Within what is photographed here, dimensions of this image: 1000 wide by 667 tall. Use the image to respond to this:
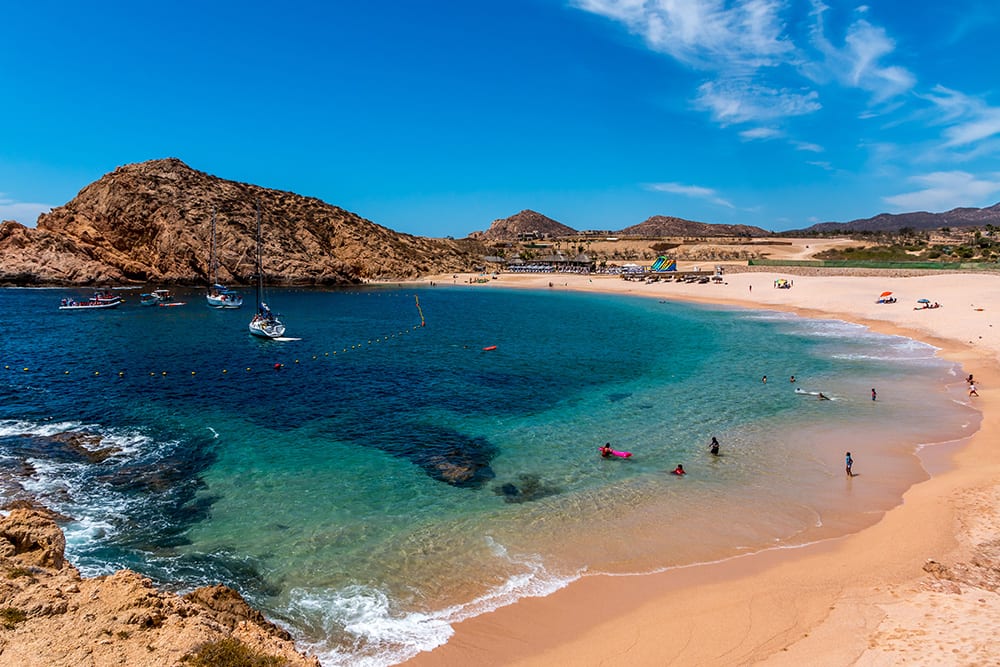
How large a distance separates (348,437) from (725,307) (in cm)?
6657

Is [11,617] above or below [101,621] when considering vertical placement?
above

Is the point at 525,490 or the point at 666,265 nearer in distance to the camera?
the point at 525,490

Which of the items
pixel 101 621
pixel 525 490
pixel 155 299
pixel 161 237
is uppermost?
pixel 161 237

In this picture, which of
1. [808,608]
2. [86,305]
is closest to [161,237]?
[86,305]

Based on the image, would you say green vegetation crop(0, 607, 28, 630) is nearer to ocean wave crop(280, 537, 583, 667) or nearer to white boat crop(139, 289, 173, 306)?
ocean wave crop(280, 537, 583, 667)

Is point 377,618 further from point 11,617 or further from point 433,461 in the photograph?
point 433,461

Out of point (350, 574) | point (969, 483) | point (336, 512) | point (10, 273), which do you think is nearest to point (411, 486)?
point (336, 512)

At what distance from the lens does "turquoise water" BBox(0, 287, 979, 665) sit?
546 inches

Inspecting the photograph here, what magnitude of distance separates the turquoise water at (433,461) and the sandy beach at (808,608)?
753 millimetres

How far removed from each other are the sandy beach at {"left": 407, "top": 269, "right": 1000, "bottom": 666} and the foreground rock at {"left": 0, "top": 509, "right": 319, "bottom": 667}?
4007mm

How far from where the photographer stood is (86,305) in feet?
215

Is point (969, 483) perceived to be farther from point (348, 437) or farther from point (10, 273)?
point (10, 273)

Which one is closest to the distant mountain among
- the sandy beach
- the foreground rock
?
the foreground rock

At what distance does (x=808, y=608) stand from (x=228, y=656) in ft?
38.6
